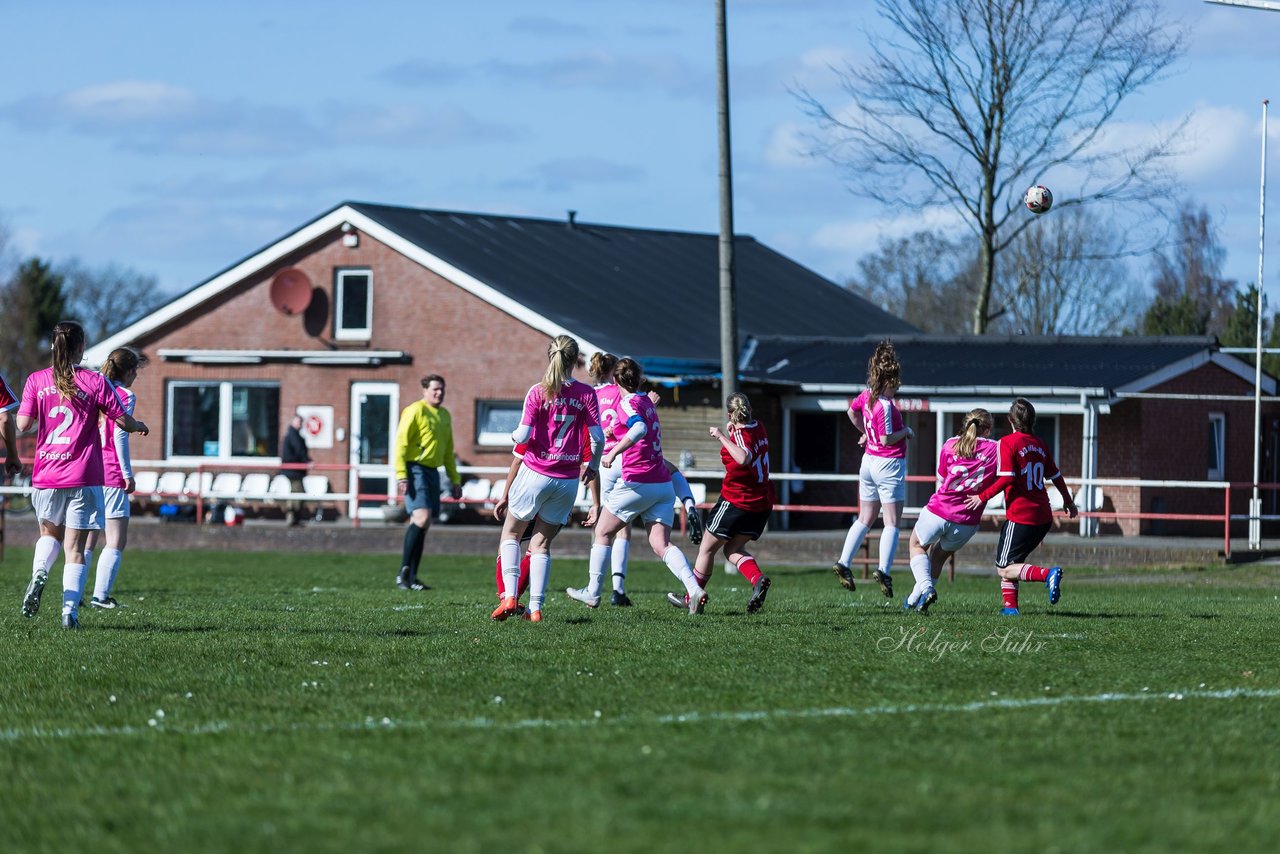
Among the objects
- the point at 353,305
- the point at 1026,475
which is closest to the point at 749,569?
the point at 1026,475

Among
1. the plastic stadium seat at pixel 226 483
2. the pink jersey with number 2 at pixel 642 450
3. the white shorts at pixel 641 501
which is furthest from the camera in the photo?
the plastic stadium seat at pixel 226 483

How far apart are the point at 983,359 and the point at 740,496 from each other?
768 inches

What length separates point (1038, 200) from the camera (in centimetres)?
2050

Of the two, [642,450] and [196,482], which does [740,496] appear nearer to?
[642,450]

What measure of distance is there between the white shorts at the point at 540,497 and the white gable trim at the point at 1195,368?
58.9ft

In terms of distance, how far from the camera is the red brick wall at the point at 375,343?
33.4 meters

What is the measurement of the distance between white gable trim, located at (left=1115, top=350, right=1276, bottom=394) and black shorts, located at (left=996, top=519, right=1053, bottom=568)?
15.4 m

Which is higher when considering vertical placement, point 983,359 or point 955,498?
point 983,359

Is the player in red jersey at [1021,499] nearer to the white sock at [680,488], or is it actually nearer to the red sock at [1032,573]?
the red sock at [1032,573]

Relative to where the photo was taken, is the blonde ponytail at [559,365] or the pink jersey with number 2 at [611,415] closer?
the blonde ponytail at [559,365]

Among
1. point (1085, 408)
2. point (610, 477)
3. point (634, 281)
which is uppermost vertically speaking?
point (634, 281)

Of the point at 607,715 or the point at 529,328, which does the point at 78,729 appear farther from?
the point at 529,328

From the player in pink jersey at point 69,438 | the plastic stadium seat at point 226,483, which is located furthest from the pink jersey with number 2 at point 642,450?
the plastic stadium seat at point 226,483

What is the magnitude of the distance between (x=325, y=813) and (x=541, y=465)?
6234mm
